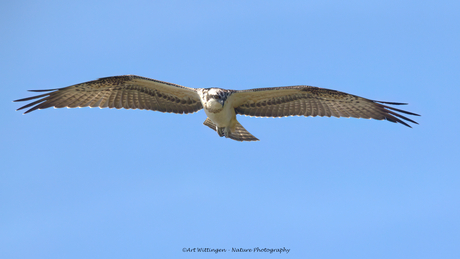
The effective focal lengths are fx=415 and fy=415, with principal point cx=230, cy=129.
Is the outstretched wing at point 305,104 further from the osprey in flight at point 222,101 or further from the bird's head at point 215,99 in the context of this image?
the bird's head at point 215,99

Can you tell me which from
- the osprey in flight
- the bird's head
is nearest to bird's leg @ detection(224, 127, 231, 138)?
the osprey in flight

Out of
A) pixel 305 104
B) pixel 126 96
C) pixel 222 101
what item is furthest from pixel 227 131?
pixel 126 96

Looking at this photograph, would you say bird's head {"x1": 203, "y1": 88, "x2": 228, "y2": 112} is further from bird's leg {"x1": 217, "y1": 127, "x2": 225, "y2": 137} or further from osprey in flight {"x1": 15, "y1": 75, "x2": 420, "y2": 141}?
bird's leg {"x1": 217, "y1": 127, "x2": 225, "y2": 137}

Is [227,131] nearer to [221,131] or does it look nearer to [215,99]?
[221,131]

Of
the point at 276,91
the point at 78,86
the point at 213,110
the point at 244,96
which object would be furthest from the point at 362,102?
the point at 78,86

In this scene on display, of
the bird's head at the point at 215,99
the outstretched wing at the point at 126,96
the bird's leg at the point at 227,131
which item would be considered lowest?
the bird's leg at the point at 227,131

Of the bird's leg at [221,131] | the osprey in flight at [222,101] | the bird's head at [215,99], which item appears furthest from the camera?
the bird's leg at [221,131]

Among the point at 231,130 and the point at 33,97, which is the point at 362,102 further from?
the point at 33,97

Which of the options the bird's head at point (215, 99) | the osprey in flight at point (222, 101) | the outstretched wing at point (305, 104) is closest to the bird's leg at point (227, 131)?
the osprey in flight at point (222, 101)

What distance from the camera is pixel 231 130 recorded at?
12250 millimetres

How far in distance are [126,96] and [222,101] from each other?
2.93m

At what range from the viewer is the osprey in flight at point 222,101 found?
11250 mm

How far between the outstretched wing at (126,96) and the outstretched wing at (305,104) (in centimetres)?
149

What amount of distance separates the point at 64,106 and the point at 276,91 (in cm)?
581
